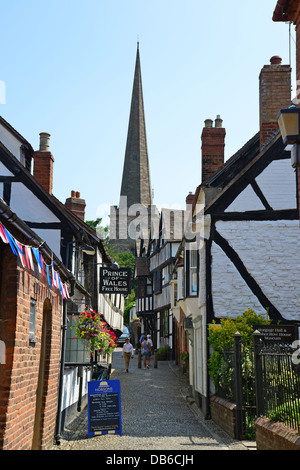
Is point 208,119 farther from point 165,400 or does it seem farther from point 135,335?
point 135,335

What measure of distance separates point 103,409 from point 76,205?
11.2m

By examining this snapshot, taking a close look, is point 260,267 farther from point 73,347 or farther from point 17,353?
point 17,353

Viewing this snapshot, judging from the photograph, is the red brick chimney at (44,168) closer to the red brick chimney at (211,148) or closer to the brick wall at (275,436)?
the red brick chimney at (211,148)

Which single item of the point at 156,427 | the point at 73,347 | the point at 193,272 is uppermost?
the point at 193,272

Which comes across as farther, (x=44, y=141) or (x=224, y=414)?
(x=44, y=141)

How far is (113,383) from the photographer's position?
10.9 m

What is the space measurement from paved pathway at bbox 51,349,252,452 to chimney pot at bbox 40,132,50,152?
25.9 feet

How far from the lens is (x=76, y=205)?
20.7 meters

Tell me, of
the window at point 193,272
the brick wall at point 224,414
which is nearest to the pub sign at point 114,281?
the window at point 193,272

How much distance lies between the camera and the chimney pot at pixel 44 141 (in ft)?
55.0

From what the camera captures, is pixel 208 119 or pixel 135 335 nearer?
pixel 208 119

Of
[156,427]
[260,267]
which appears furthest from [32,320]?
[260,267]

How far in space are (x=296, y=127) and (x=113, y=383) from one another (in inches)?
271
